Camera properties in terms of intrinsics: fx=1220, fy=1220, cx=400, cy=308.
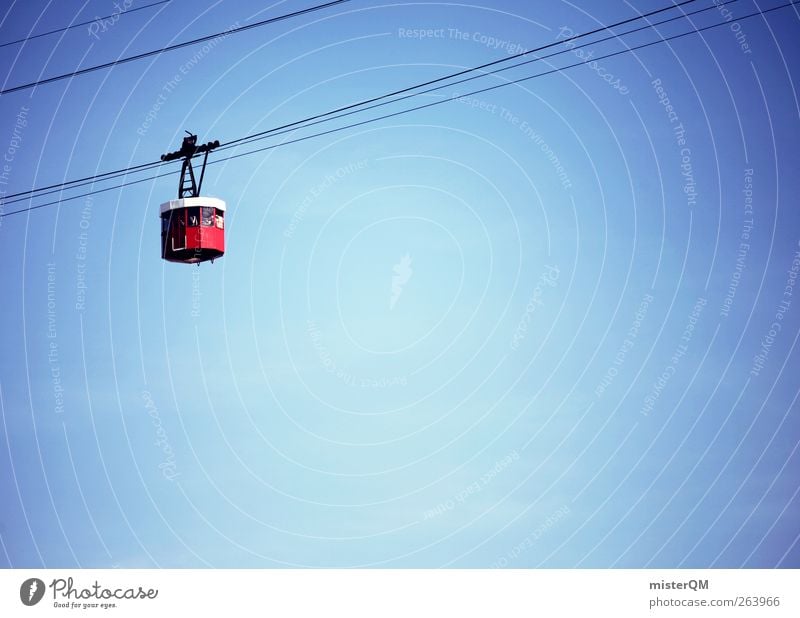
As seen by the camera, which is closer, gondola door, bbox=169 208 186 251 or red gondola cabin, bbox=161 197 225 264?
red gondola cabin, bbox=161 197 225 264

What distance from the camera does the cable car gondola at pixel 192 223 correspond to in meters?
35.5

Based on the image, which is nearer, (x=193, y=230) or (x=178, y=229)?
(x=193, y=230)

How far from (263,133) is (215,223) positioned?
9.83 ft

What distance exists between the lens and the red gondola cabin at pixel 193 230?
35562 mm

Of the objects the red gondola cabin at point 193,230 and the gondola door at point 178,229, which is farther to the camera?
the gondola door at point 178,229

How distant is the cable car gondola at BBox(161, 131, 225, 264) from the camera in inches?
1399

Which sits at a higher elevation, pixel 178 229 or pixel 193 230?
pixel 178 229

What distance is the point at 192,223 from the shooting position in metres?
35.6

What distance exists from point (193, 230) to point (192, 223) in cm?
22
